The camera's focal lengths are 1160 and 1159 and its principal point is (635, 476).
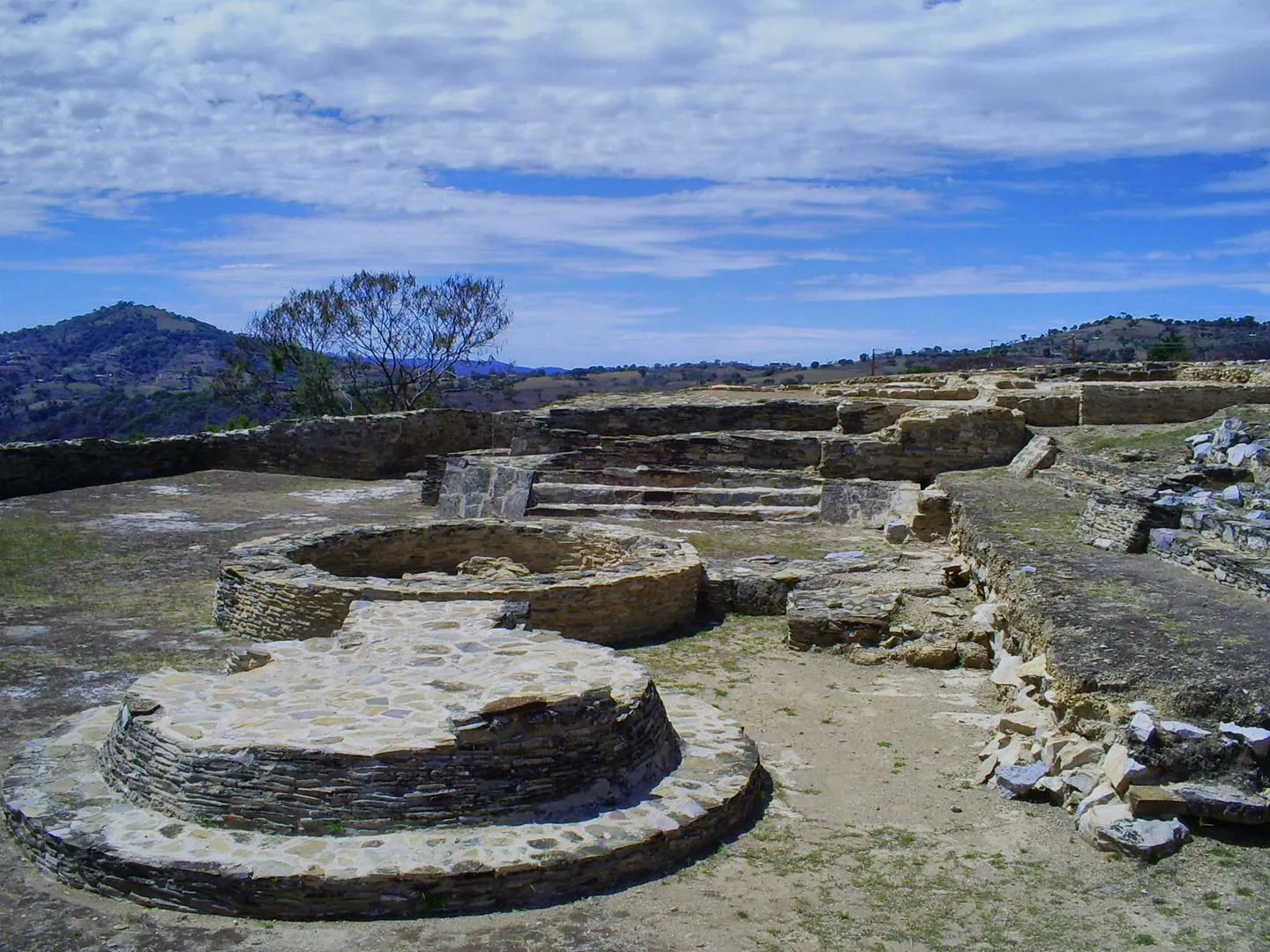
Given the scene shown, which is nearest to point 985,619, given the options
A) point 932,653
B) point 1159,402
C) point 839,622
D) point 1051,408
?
point 932,653

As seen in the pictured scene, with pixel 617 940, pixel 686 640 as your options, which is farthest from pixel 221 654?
pixel 617 940

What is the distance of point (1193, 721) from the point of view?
493cm

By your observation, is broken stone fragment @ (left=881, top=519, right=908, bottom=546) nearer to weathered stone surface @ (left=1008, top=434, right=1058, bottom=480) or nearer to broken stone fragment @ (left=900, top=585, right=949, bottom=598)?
weathered stone surface @ (left=1008, top=434, right=1058, bottom=480)

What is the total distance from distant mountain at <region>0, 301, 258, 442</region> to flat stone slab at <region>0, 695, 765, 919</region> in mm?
30235

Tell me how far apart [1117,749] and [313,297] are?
88.9ft

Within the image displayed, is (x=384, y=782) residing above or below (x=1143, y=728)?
below

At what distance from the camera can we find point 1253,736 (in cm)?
472

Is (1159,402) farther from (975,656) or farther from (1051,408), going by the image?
(975,656)

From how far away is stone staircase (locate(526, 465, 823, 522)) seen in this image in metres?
12.6

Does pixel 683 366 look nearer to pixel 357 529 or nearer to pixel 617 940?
pixel 357 529

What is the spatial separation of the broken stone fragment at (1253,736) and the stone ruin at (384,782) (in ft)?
6.63

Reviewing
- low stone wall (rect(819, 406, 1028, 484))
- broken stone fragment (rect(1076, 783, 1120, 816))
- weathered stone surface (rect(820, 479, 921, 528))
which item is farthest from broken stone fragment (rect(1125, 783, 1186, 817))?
low stone wall (rect(819, 406, 1028, 484))

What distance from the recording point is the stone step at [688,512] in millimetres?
12461

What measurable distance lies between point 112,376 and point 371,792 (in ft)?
258
